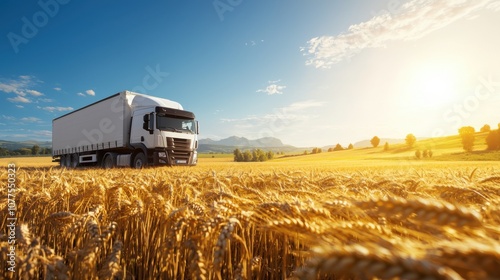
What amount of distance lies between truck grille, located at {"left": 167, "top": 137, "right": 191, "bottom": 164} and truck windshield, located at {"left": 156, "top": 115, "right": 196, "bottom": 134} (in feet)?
1.98

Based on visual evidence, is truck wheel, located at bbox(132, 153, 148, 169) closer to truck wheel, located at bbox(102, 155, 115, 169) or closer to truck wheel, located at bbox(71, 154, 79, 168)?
truck wheel, located at bbox(102, 155, 115, 169)

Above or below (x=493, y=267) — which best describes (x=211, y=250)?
below

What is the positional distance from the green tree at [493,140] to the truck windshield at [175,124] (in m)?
52.9

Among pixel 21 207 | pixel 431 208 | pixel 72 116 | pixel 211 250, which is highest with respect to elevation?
pixel 72 116

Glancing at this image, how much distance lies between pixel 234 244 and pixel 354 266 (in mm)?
1977

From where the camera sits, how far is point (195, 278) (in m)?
1.31

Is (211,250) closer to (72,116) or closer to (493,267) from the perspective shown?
(493,267)

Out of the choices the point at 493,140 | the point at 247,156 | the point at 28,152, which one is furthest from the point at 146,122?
the point at 28,152

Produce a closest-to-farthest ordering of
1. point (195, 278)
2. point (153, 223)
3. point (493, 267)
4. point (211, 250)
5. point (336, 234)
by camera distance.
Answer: point (493, 267)
point (336, 234)
point (195, 278)
point (211, 250)
point (153, 223)

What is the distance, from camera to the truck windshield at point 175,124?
51.9 feet

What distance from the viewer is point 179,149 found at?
53.8ft

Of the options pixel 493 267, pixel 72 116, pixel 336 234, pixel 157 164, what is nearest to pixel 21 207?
pixel 336 234

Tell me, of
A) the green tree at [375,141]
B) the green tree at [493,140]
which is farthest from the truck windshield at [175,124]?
the green tree at [375,141]

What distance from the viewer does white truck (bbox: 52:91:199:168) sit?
1576 centimetres
